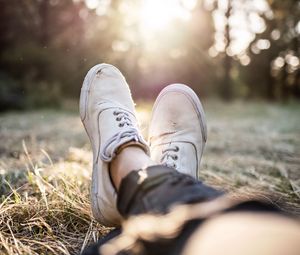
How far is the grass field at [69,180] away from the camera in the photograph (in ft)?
3.73

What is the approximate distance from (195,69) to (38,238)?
35.6ft

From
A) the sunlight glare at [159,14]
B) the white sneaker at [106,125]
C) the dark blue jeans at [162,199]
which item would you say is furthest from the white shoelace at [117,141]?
the sunlight glare at [159,14]

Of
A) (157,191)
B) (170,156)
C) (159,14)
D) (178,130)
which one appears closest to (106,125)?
(170,156)

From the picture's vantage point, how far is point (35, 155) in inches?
101

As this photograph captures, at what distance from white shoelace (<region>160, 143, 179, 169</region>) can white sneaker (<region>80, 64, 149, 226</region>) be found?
0.53 feet

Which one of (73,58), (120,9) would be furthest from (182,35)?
(73,58)

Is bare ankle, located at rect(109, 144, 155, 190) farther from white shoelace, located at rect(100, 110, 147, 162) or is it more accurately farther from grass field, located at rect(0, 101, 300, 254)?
grass field, located at rect(0, 101, 300, 254)

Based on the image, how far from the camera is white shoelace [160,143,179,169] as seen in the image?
1420 mm

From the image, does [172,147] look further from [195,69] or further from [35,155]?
[195,69]

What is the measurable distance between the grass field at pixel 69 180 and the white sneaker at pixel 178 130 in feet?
0.38

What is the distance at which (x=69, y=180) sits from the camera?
1.64 metres

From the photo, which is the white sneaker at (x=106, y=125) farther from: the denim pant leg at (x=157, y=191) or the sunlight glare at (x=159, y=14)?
the sunlight glare at (x=159, y=14)

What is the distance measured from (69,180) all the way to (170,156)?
1.49 feet

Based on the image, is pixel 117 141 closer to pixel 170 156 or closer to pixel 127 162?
pixel 127 162
